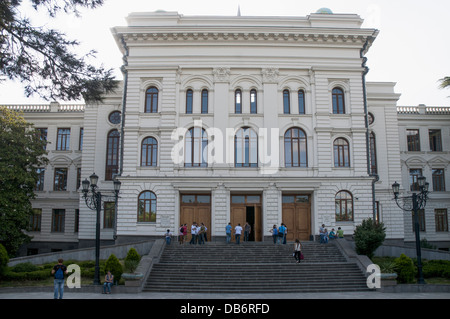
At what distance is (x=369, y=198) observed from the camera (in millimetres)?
30328

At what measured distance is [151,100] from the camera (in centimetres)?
3186

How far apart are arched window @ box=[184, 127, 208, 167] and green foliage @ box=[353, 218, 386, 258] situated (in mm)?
12414

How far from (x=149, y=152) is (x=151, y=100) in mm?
4240

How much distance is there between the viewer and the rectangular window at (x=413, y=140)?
4050 cm

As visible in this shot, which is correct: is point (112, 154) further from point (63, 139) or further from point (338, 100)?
point (338, 100)

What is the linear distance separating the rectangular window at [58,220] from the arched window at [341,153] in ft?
85.7

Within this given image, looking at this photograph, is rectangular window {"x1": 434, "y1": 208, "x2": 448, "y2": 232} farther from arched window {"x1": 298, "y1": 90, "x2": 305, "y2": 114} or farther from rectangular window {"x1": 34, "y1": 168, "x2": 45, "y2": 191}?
rectangular window {"x1": 34, "y1": 168, "x2": 45, "y2": 191}

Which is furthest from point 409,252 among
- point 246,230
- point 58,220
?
point 58,220

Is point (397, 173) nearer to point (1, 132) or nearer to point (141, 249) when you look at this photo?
point (141, 249)

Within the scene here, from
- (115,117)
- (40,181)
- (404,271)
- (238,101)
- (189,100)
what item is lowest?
(404,271)

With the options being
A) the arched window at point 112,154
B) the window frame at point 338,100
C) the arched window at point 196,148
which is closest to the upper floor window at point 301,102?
the window frame at point 338,100

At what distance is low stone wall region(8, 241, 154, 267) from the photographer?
2371 cm

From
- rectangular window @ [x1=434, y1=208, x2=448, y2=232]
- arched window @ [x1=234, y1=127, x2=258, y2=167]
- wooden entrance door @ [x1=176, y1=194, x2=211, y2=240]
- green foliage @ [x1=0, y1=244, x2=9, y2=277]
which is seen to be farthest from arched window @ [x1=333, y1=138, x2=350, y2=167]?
green foliage @ [x1=0, y1=244, x2=9, y2=277]

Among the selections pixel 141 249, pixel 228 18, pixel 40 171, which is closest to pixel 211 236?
pixel 141 249
